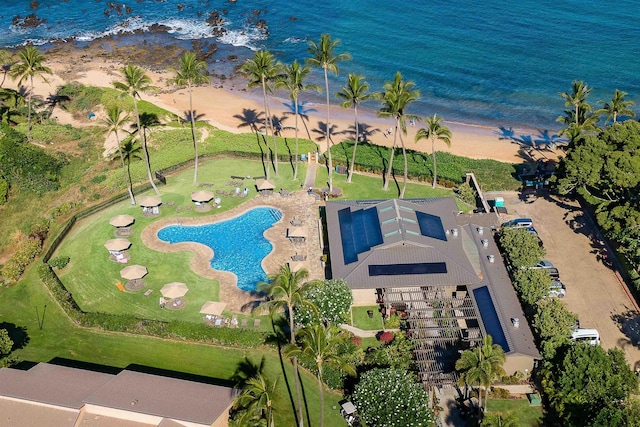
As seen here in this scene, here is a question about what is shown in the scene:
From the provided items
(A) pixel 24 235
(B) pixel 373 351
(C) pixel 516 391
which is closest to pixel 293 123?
(A) pixel 24 235

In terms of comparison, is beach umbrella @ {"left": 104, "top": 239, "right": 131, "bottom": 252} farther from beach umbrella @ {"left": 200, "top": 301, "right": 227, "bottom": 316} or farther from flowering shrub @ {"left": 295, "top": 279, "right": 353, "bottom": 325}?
flowering shrub @ {"left": 295, "top": 279, "right": 353, "bottom": 325}

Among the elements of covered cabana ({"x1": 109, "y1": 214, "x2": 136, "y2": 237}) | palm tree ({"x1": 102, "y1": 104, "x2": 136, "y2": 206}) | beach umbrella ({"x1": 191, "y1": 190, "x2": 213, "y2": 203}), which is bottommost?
covered cabana ({"x1": 109, "y1": 214, "x2": 136, "y2": 237})

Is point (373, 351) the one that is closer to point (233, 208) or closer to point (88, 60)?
point (233, 208)

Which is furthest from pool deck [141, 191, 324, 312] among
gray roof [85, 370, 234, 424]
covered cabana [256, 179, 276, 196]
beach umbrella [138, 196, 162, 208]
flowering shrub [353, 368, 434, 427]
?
flowering shrub [353, 368, 434, 427]

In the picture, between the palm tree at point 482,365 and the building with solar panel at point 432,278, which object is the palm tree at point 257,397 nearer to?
the palm tree at point 482,365

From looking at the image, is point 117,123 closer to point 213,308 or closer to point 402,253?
point 213,308
